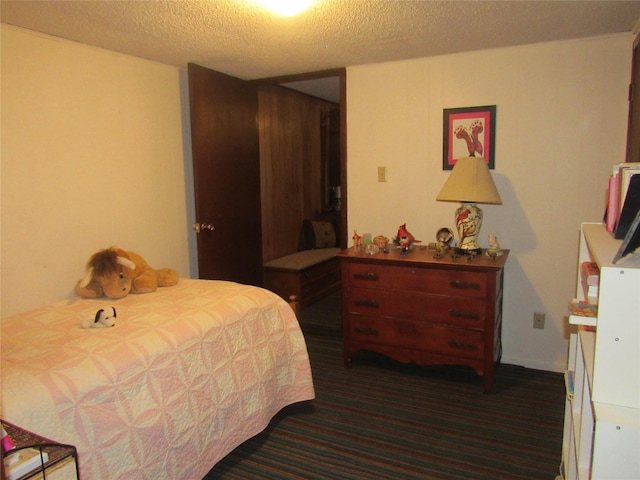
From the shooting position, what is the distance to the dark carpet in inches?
81.3

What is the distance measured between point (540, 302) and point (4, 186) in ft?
10.4

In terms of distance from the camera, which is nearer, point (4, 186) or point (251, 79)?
Result: point (4, 186)

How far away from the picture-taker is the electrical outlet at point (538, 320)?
3035 mm

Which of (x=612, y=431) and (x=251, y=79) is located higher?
(x=251, y=79)

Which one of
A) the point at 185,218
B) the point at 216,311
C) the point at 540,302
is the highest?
the point at 185,218

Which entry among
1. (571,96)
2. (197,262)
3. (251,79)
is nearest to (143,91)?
(251,79)

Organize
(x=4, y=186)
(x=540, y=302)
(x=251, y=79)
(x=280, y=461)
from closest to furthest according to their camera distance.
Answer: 1. (x=280, y=461)
2. (x=4, y=186)
3. (x=540, y=302)
4. (x=251, y=79)

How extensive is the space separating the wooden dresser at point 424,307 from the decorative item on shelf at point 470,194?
5.7 inches

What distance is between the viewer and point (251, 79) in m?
3.68

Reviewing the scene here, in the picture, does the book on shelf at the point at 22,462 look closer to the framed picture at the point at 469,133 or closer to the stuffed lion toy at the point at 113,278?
the stuffed lion toy at the point at 113,278

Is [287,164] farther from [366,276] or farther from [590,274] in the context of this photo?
[590,274]

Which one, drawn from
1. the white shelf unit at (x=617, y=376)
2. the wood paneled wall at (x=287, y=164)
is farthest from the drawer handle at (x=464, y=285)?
the wood paneled wall at (x=287, y=164)

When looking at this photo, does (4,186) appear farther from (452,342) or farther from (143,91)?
(452,342)

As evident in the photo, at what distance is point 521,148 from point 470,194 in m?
0.60
